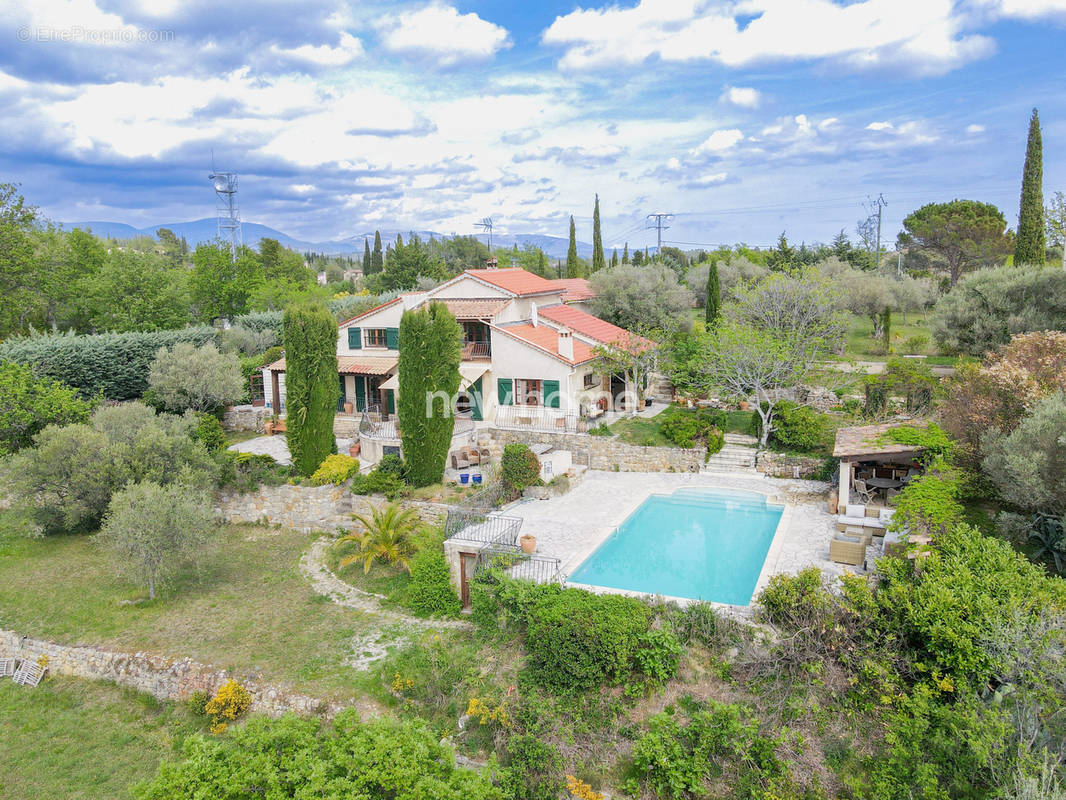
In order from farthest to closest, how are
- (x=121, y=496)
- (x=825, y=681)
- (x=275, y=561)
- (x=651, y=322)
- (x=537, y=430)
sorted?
(x=651, y=322), (x=537, y=430), (x=275, y=561), (x=121, y=496), (x=825, y=681)

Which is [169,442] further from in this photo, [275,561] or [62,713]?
[62,713]

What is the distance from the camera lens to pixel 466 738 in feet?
45.4

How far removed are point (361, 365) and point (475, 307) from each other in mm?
7293

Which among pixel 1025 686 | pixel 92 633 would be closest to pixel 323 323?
pixel 92 633

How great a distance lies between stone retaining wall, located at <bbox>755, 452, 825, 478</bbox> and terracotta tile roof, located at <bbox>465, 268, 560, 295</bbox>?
55.2 ft

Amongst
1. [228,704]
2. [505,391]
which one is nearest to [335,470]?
[505,391]

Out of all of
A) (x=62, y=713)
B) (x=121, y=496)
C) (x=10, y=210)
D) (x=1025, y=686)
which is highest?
(x=10, y=210)

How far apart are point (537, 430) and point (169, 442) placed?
51.9 feet

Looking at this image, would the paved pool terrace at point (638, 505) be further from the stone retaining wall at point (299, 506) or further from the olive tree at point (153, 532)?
the olive tree at point (153, 532)

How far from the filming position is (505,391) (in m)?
33.6

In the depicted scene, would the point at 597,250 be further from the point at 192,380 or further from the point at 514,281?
the point at 192,380

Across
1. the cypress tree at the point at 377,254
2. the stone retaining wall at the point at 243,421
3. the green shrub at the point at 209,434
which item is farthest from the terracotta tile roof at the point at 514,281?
the cypress tree at the point at 377,254

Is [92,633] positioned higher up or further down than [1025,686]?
further down

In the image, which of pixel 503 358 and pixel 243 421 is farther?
pixel 243 421
